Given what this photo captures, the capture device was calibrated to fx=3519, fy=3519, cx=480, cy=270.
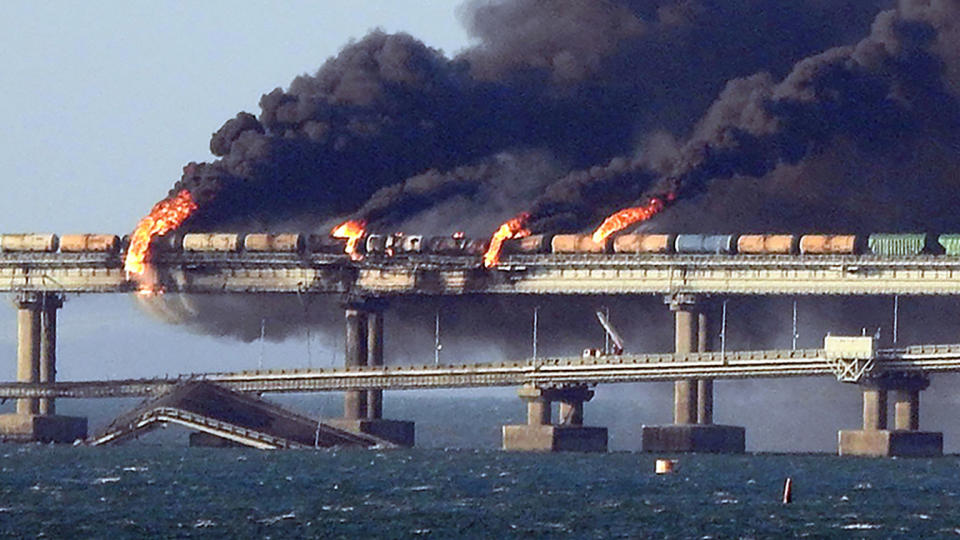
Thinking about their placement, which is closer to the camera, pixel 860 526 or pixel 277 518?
pixel 860 526

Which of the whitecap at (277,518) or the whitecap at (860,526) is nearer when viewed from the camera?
the whitecap at (860,526)

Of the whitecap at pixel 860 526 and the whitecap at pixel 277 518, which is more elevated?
the whitecap at pixel 277 518

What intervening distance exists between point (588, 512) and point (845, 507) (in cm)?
1542

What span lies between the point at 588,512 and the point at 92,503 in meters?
27.9

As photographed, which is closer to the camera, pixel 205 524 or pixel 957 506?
pixel 205 524

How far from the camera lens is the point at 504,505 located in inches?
7702

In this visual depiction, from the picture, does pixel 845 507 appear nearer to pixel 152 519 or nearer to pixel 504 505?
pixel 504 505

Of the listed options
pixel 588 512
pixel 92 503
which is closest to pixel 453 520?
pixel 588 512

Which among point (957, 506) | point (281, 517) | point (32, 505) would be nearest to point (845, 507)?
point (957, 506)

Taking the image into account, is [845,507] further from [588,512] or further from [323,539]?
[323,539]

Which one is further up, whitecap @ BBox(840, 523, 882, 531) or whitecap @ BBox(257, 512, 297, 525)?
whitecap @ BBox(257, 512, 297, 525)

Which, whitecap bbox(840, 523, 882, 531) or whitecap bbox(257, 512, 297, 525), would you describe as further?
whitecap bbox(257, 512, 297, 525)

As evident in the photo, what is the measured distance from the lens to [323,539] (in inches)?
6850

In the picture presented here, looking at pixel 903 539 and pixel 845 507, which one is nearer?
pixel 903 539
